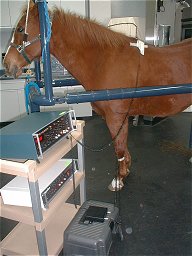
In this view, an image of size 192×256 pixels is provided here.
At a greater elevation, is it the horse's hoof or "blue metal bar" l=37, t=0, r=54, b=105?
"blue metal bar" l=37, t=0, r=54, b=105

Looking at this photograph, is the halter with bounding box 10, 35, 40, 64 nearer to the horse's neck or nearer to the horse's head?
the horse's head

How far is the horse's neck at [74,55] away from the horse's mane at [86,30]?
47mm

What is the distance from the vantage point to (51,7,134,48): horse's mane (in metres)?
1.45

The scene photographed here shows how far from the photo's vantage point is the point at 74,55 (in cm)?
155

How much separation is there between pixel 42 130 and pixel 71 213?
0.78 meters

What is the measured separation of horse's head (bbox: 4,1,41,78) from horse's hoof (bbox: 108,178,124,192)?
116cm

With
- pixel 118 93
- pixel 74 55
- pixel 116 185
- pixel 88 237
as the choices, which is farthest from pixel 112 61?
pixel 88 237

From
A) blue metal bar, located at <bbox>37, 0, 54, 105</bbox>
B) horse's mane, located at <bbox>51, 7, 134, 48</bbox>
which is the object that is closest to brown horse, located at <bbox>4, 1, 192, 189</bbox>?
horse's mane, located at <bbox>51, 7, 134, 48</bbox>

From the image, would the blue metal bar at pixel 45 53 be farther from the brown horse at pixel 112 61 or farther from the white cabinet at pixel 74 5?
the white cabinet at pixel 74 5

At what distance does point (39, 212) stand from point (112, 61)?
1.06m

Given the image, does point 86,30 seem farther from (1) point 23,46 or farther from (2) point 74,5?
(2) point 74,5

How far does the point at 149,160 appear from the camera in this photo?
7.86ft

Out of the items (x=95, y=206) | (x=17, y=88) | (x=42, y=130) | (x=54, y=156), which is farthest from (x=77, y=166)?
(x=17, y=88)

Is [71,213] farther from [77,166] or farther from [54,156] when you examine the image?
[54,156]
